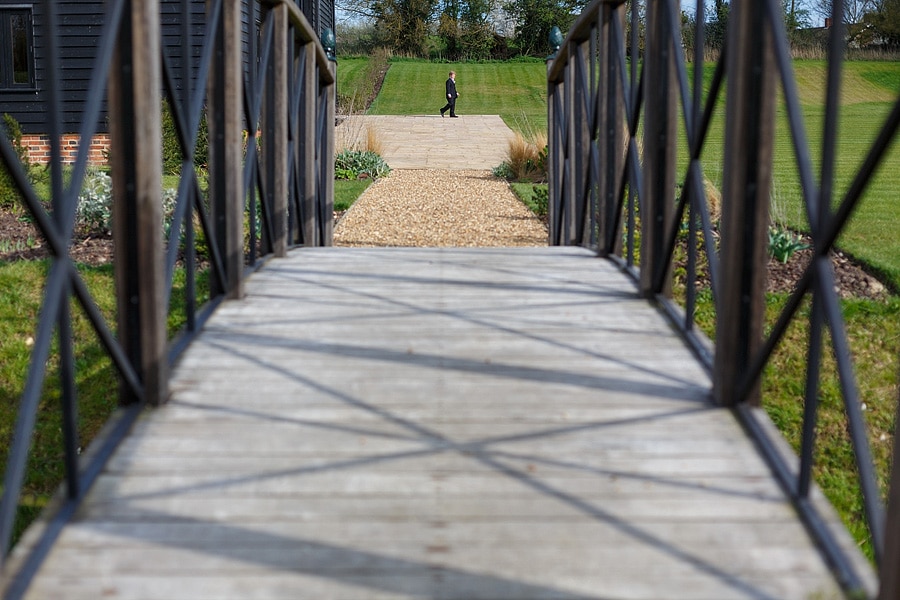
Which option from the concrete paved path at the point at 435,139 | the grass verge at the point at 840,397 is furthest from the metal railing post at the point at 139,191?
the concrete paved path at the point at 435,139

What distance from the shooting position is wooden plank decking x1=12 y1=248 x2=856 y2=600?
2.20 metres

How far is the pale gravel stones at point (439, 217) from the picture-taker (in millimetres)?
9594

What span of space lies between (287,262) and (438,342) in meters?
1.80

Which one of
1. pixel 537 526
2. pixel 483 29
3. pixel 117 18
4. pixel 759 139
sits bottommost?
pixel 537 526

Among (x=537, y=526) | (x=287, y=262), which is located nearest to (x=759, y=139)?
(x=537, y=526)

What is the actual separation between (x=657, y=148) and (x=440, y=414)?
1.76 metres

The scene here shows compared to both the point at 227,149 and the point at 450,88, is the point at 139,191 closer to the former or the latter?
the point at 227,149

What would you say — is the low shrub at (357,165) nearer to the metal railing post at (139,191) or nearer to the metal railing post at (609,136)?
the metal railing post at (609,136)

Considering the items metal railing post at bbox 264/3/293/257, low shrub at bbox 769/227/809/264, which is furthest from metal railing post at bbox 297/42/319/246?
low shrub at bbox 769/227/809/264

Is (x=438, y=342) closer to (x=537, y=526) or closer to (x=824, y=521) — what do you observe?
(x=537, y=526)

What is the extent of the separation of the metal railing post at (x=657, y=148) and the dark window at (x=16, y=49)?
12.6 metres

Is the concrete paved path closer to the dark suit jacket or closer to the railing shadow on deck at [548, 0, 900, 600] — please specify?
the dark suit jacket

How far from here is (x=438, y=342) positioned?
374 centimetres

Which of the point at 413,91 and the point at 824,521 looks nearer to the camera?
the point at 824,521
